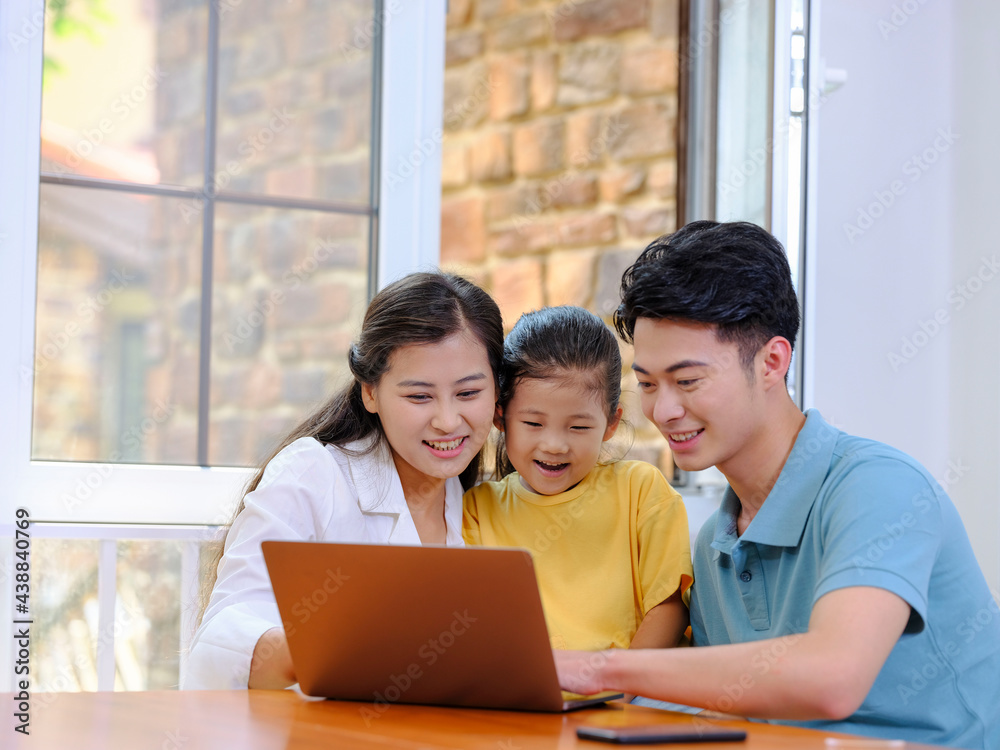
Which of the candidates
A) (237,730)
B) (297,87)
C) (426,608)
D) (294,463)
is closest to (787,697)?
(426,608)

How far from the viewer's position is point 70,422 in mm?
2209

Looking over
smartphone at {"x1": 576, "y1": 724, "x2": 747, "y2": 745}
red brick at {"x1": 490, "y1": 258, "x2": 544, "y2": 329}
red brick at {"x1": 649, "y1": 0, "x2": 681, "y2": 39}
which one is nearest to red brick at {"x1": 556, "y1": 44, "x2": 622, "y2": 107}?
red brick at {"x1": 649, "y1": 0, "x2": 681, "y2": 39}

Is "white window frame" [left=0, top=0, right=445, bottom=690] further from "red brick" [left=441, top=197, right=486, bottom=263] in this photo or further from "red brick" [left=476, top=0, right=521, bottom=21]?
"red brick" [left=476, top=0, right=521, bottom=21]

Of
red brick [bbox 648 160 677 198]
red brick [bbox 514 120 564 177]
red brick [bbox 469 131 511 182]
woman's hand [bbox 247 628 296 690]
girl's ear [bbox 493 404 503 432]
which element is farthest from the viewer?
red brick [bbox 469 131 511 182]

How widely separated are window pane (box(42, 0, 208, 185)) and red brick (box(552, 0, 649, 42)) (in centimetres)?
107

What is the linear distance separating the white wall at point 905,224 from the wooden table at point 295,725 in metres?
1.55

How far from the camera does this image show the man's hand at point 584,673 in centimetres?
109

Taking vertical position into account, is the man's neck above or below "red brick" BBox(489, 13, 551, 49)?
below

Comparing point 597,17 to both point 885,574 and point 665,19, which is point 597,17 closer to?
point 665,19

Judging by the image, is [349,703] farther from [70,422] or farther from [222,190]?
[222,190]

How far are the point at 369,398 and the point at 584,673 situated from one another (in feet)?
2.33

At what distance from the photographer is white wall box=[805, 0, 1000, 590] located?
2432 mm
